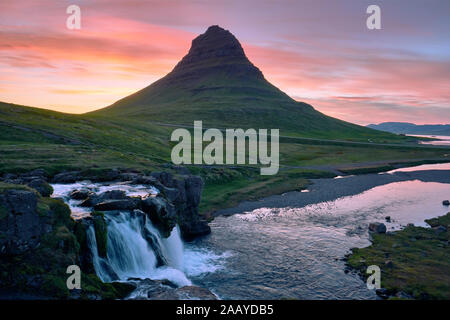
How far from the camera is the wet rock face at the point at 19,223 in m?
21.8

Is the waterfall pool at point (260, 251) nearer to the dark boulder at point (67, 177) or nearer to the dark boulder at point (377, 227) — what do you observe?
the dark boulder at point (377, 227)

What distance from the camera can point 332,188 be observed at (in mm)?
85125

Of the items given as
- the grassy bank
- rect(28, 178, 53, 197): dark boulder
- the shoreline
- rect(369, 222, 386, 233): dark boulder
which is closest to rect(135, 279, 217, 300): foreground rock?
rect(28, 178, 53, 197): dark boulder

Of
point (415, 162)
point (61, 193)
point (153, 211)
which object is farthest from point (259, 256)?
point (415, 162)

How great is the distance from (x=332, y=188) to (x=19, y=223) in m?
74.6

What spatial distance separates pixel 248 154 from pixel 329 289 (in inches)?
3726

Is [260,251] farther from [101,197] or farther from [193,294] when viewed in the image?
[101,197]

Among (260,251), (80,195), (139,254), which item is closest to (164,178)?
(80,195)

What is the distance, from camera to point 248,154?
413 ft

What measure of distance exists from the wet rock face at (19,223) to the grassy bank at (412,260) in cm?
3023

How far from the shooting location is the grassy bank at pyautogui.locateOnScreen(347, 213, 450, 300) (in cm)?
3206

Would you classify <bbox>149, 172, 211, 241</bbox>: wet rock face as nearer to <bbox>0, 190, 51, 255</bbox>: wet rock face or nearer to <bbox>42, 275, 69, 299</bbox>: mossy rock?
<bbox>0, 190, 51, 255</bbox>: wet rock face

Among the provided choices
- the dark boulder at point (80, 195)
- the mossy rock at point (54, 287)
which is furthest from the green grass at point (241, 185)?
the mossy rock at point (54, 287)
